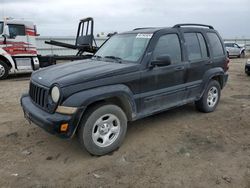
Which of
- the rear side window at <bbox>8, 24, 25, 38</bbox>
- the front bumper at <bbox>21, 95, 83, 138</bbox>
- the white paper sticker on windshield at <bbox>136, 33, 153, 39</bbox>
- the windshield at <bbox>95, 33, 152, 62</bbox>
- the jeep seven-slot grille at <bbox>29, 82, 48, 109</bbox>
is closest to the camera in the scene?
the front bumper at <bbox>21, 95, 83, 138</bbox>

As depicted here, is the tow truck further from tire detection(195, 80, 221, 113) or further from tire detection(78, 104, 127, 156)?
tire detection(78, 104, 127, 156)

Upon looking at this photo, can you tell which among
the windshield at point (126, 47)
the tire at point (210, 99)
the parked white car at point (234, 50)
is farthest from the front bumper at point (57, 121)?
the parked white car at point (234, 50)

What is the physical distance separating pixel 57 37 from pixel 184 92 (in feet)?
55.9

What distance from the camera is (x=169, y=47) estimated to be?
199 inches

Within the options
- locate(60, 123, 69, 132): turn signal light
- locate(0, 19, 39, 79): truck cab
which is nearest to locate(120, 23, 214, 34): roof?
locate(60, 123, 69, 132): turn signal light

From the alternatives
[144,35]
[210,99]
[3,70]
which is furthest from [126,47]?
[3,70]

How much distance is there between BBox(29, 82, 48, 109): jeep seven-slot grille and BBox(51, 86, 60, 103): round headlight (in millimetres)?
192

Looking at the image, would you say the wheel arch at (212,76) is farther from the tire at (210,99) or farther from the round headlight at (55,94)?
the round headlight at (55,94)

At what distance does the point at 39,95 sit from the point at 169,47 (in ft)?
7.97

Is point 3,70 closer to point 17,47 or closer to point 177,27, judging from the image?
point 17,47

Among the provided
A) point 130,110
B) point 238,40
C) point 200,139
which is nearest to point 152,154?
point 130,110

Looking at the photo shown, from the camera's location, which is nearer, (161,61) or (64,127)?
(64,127)

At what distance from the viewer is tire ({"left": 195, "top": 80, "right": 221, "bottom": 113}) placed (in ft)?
19.7

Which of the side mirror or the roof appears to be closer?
the side mirror
